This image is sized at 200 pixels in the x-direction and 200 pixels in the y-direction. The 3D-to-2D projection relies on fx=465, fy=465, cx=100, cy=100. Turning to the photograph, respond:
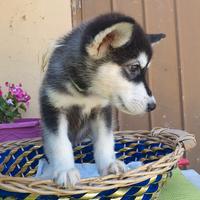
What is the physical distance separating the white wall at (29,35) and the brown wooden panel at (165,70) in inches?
27.4

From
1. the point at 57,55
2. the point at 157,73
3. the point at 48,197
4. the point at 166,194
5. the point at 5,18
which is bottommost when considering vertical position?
the point at 166,194

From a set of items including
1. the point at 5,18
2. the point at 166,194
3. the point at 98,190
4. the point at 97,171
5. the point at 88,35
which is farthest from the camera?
the point at 5,18

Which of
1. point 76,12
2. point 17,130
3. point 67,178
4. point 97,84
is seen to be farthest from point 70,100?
point 76,12

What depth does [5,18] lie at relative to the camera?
364cm

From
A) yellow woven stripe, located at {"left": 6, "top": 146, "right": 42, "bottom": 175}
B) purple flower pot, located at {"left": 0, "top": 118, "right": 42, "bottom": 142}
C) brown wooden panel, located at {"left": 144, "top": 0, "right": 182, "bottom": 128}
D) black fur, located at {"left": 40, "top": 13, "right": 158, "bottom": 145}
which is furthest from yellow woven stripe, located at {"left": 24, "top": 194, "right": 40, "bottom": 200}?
brown wooden panel, located at {"left": 144, "top": 0, "right": 182, "bottom": 128}

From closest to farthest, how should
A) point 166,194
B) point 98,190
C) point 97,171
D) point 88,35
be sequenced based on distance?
point 98,190, point 88,35, point 166,194, point 97,171

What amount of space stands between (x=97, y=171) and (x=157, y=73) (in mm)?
1574

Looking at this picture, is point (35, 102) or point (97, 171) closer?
point (97, 171)

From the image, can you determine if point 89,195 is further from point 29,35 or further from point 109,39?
point 29,35

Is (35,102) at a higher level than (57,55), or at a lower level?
lower

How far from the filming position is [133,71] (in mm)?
2043

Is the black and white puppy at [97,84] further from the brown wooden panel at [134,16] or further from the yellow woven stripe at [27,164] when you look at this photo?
the brown wooden panel at [134,16]

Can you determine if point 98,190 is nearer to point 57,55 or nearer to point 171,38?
point 57,55

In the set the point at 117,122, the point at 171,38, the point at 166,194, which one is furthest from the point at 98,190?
the point at 171,38
